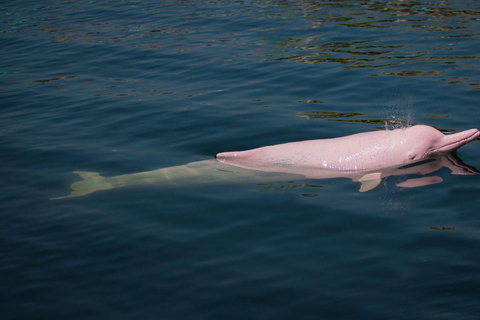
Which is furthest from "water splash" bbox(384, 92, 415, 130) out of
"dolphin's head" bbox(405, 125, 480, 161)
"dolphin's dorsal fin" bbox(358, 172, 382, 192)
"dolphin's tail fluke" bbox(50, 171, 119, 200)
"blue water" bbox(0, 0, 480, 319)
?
"dolphin's tail fluke" bbox(50, 171, 119, 200)

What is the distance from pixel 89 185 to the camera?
695cm

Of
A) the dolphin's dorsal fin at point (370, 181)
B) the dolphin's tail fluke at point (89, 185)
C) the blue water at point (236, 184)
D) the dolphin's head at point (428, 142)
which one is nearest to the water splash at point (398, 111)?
the blue water at point (236, 184)

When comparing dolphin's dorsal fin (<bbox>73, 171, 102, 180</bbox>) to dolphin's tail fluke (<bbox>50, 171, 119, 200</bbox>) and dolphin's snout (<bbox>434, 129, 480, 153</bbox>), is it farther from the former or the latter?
dolphin's snout (<bbox>434, 129, 480, 153</bbox>)

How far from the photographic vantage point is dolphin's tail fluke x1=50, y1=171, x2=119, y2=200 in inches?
269

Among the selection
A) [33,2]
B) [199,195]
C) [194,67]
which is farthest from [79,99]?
[33,2]

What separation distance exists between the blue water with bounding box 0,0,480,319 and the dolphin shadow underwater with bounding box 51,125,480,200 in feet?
0.59

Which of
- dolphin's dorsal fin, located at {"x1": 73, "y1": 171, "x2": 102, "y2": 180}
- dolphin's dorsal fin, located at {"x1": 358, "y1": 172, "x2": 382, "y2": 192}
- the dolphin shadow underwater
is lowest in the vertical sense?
dolphin's dorsal fin, located at {"x1": 358, "y1": 172, "x2": 382, "y2": 192}

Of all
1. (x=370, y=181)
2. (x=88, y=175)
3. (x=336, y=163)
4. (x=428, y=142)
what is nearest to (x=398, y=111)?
(x=428, y=142)

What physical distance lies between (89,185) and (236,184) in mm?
1837

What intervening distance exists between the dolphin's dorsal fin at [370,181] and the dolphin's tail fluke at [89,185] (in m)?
3.08

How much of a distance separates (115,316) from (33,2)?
19.8m

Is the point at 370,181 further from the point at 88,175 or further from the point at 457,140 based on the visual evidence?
the point at 88,175

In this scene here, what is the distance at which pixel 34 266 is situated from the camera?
5.26 metres

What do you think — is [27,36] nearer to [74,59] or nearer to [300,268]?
[74,59]
